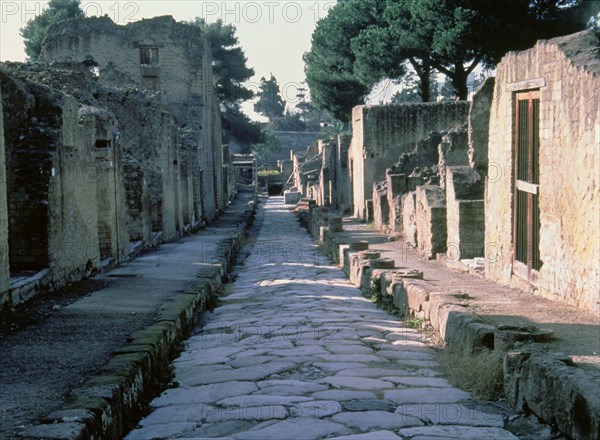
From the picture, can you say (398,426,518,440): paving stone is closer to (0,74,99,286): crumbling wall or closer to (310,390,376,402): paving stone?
(310,390,376,402): paving stone

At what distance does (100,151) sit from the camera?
11.8 m

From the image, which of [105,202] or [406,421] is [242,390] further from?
[105,202]

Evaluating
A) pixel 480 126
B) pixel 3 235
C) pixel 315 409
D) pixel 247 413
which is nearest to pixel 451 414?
pixel 315 409

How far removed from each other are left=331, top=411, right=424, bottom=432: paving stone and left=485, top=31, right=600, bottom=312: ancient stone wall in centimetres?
274

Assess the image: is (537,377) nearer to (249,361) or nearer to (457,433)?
(457,433)

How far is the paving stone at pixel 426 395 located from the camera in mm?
5008

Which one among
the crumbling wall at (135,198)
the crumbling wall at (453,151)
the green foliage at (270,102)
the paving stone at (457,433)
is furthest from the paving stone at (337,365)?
the green foliage at (270,102)

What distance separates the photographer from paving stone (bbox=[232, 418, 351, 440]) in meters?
4.21

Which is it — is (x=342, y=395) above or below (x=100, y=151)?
below

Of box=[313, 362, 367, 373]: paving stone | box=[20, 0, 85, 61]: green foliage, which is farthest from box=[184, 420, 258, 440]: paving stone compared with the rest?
box=[20, 0, 85, 61]: green foliage

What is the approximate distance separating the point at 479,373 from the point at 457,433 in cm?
112

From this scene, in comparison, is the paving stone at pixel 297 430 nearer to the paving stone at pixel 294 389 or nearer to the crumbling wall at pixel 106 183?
the paving stone at pixel 294 389

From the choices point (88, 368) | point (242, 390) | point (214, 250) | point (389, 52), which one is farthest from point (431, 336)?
point (389, 52)

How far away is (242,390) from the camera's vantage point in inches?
206
